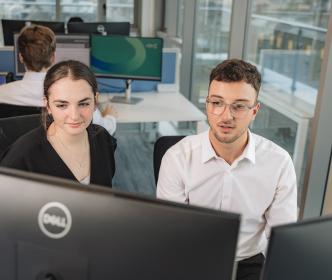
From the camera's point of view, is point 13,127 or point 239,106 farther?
point 13,127

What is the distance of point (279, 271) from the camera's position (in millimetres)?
717

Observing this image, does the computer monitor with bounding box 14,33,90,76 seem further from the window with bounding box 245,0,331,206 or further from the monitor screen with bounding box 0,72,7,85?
the window with bounding box 245,0,331,206

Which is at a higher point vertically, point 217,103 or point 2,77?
point 217,103

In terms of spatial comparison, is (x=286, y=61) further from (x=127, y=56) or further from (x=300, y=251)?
(x=300, y=251)

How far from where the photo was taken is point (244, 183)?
1.44 meters

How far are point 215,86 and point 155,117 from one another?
1.70 m

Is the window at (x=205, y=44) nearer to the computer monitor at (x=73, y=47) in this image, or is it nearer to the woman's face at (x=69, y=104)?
the computer monitor at (x=73, y=47)

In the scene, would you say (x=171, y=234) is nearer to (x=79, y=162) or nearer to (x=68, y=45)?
(x=79, y=162)

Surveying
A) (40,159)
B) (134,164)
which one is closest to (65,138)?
(40,159)

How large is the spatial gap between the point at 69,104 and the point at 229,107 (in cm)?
54

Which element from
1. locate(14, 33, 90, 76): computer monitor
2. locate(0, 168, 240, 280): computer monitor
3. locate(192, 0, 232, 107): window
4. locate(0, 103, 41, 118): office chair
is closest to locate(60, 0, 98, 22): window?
locate(192, 0, 232, 107): window

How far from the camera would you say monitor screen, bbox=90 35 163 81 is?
337 cm

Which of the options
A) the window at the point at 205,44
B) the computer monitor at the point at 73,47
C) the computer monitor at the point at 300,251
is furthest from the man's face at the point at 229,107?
the window at the point at 205,44

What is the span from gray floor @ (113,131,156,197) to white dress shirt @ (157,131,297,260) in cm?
169
